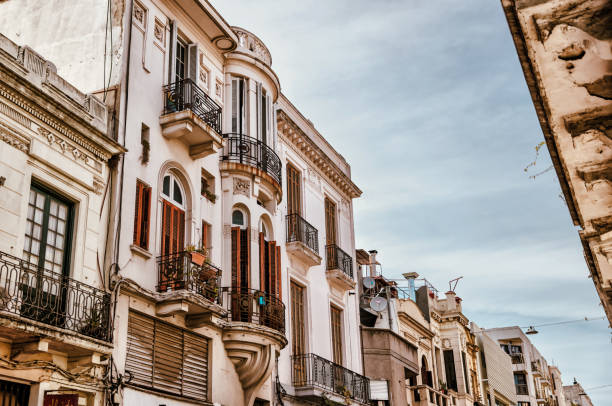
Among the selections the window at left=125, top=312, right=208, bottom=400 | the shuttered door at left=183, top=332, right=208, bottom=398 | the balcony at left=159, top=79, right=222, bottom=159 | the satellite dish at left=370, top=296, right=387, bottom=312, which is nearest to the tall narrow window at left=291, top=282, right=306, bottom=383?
the shuttered door at left=183, top=332, right=208, bottom=398

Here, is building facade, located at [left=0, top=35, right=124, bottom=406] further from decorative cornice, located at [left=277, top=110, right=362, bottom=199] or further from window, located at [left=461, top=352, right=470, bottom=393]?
window, located at [left=461, top=352, right=470, bottom=393]

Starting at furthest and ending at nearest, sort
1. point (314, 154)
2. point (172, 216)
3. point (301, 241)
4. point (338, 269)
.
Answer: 1. point (314, 154)
2. point (338, 269)
3. point (301, 241)
4. point (172, 216)

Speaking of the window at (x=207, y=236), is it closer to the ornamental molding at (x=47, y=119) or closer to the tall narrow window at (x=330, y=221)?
the ornamental molding at (x=47, y=119)

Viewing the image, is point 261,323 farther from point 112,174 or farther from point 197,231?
point 112,174

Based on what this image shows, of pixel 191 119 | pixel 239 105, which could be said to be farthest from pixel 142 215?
pixel 239 105

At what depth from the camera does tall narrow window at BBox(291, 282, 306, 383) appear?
2211 cm

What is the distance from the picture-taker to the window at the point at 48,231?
43.7 feet

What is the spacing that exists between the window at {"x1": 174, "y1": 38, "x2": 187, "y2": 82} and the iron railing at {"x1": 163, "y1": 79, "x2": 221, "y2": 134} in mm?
→ 706

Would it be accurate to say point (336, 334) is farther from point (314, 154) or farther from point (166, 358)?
point (166, 358)

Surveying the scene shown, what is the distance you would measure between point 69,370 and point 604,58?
→ 10.6 m

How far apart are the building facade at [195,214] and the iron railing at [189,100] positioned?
48mm

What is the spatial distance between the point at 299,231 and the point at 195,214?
658cm

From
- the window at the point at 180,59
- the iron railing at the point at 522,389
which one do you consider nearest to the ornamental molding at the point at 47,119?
the window at the point at 180,59

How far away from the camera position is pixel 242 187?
19906mm
